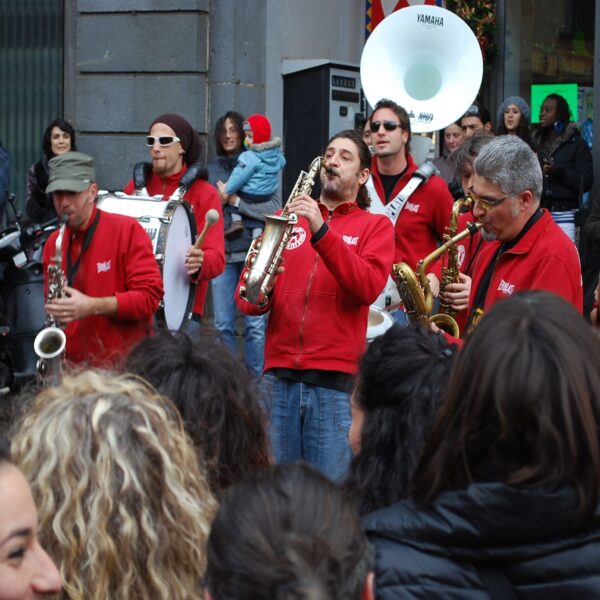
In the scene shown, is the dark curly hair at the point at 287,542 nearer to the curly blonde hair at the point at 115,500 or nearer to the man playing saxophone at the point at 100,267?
the curly blonde hair at the point at 115,500

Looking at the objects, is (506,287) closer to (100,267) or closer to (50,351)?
(100,267)

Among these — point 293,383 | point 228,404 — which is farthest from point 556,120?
point 228,404

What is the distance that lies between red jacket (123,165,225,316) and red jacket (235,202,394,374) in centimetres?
94

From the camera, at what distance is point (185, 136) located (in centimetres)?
643

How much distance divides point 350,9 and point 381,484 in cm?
905

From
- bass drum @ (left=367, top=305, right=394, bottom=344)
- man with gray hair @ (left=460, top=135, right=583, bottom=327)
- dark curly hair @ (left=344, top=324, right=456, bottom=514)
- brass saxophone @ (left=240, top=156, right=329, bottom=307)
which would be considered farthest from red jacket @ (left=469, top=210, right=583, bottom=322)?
dark curly hair @ (left=344, top=324, right=456, bottom=514)

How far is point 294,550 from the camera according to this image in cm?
168

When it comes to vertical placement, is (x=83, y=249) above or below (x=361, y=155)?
below

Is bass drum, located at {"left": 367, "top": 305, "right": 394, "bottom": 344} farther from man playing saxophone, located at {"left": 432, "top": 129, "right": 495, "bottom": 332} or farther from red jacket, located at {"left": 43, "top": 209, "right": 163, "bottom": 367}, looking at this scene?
red jacket, located at {"left": 43, "top": 209, "right": 163, "bottom": 367}

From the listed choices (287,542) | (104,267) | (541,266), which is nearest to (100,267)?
(104,267)

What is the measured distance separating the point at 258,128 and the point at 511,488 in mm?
6883

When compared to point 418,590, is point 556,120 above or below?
above

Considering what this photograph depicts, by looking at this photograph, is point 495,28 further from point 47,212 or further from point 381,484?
point 381,484

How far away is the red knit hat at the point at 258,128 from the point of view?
883cm
